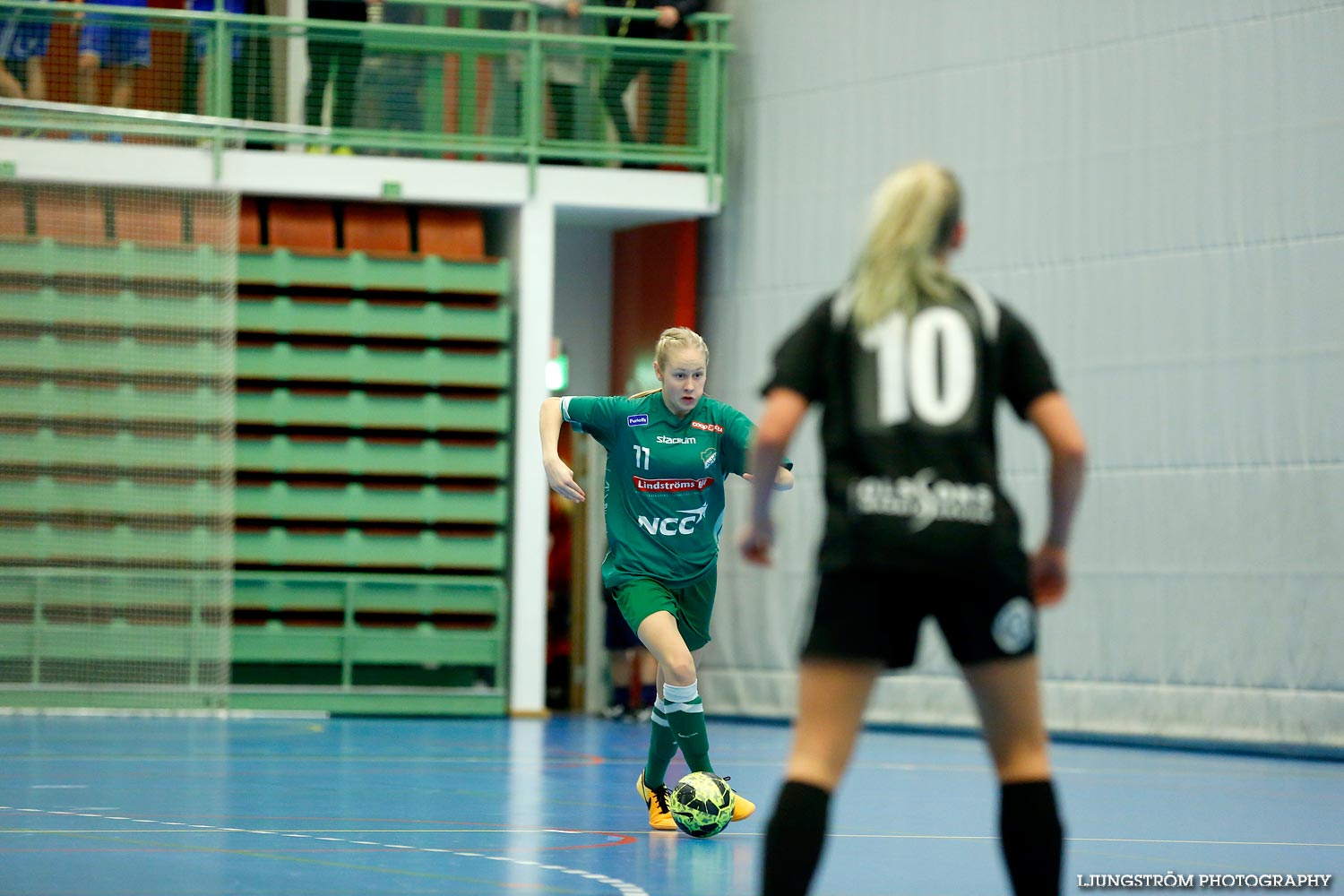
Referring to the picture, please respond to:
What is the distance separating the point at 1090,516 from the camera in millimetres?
12922

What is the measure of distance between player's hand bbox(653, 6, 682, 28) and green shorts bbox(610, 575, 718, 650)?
8.72 m

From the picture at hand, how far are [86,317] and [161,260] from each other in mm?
771

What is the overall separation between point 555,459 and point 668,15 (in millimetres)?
9163

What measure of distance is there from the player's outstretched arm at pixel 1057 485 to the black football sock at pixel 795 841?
2.19ft

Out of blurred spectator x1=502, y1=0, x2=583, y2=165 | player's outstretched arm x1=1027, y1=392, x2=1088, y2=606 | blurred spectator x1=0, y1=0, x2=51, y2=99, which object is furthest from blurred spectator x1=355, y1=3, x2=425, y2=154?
player's outstretched arm x1=1027, y1=392, x2=1088, y2=606

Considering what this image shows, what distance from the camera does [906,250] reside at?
3.63m

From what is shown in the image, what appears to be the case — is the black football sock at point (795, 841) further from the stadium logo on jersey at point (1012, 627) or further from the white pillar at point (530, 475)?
the white pillar at point (530, 475)

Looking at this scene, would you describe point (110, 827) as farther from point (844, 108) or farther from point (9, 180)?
point (844, 108)

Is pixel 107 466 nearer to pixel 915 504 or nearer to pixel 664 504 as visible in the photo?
pixel 664 504

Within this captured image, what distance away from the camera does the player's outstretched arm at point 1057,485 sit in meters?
3.57

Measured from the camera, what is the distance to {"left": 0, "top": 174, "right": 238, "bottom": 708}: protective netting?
1368 cm

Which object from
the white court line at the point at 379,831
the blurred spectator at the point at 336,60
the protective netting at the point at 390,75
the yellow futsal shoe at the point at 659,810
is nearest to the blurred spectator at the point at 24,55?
the protective netting at the point at 390,75

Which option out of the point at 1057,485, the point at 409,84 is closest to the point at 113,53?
the point at 409,84

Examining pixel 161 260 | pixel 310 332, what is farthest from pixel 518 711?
pixel 161 260
